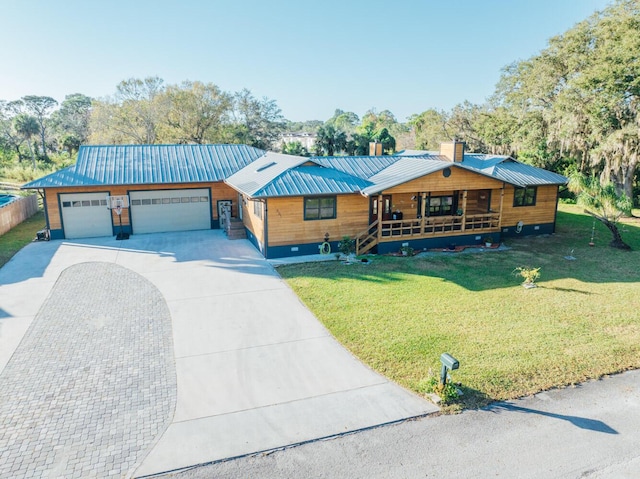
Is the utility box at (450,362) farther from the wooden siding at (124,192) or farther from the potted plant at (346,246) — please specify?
the wooden siding at (124,192)

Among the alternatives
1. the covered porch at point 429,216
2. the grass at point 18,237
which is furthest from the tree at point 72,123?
the covered porch at point 429,216

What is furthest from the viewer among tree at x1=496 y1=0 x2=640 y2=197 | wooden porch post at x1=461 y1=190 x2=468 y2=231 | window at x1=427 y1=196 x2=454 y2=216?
tree at x1=496 y1=0 x2=640 y2=197

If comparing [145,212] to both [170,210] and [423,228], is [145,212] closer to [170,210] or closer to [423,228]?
[170,210]

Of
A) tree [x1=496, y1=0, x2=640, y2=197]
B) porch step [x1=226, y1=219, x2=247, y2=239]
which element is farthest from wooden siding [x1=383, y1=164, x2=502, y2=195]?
porch step [x1=226, y1=219, x2=247, y2=239]

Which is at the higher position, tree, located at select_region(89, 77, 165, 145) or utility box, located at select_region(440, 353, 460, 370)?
tree, located at select_region(89, 77, 165, 145)

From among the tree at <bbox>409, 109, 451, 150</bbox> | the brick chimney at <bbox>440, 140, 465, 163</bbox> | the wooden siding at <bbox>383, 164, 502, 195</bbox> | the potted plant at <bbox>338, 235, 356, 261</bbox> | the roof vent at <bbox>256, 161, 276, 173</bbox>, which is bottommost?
the potted plant at <bbox>338, 235, 356, 261</bbox>

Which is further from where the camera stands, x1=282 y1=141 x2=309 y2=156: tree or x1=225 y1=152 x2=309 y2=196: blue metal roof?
x1=282 y1=141 x2=309 y2=156: tree

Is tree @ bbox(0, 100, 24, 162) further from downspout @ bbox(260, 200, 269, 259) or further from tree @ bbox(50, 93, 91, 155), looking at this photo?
downspout @ bbox(260, 200, 269, 259)
